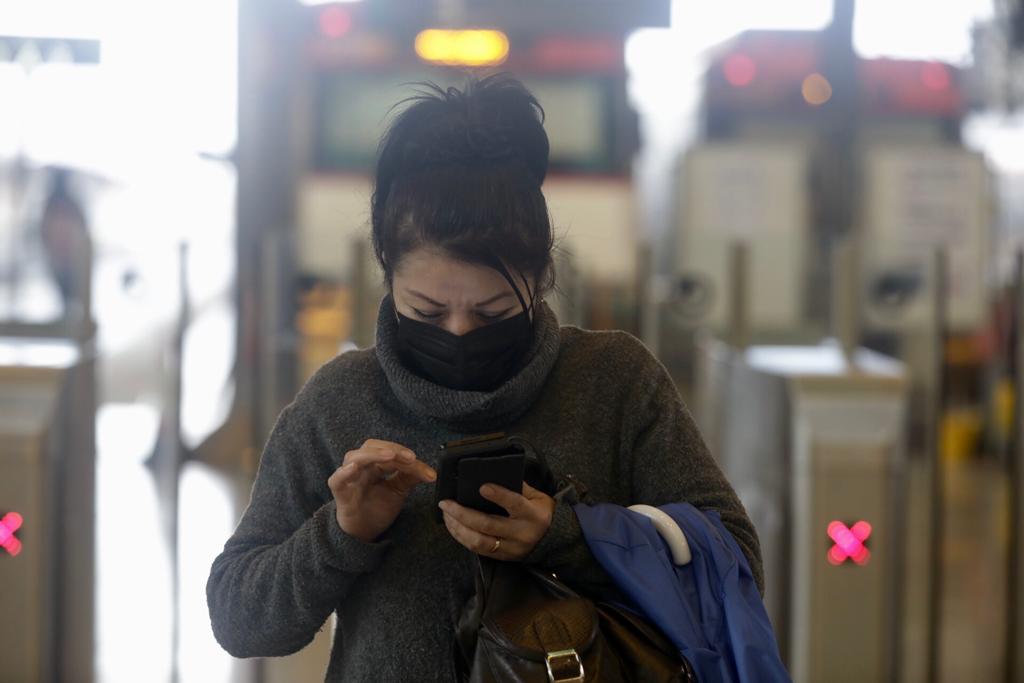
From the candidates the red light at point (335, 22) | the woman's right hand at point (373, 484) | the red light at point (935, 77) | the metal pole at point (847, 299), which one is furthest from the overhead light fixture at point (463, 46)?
the woman's right hand at point (373, 484)

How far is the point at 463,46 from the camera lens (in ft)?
26.7

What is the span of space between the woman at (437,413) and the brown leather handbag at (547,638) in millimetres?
66

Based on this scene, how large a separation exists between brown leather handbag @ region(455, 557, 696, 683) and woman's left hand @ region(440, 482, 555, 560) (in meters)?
0.03

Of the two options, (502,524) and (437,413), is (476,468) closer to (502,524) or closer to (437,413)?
(502,524)

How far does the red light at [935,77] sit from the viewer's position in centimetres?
879

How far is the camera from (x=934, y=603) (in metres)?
3.89

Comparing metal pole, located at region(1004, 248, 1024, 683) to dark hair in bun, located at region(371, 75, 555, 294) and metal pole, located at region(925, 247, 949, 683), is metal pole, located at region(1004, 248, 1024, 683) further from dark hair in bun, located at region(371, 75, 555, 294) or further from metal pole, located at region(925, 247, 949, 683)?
dark hair in bun, located at region(371, 75, 555, 294)

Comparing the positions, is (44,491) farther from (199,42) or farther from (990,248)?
(199,42)

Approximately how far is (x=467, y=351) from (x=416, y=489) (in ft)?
0.54

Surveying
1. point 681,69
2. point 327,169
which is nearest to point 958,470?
point 681,69

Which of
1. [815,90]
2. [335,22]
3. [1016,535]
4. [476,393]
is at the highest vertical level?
[335,22]

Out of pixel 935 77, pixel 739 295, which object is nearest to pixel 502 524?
pixel 739 295

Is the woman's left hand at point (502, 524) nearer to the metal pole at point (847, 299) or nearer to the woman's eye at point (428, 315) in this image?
the woman's eye at point (428, 315)

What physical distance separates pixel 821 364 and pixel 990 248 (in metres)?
2.60
